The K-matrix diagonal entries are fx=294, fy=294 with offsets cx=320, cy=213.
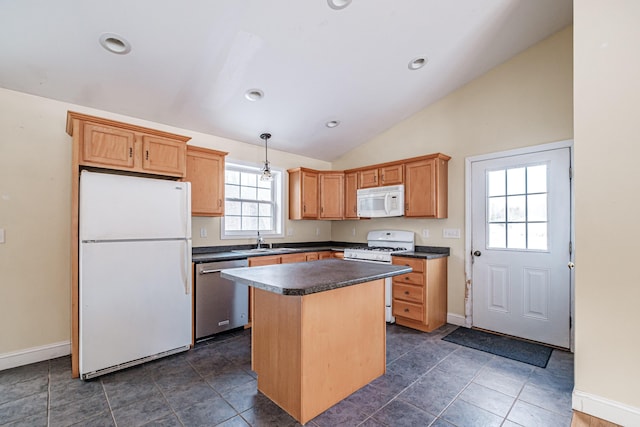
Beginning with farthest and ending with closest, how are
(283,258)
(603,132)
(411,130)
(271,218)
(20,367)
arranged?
1. (271,218)
2. (411,130)
3. (283,258)
4. (20,367)
5. (603,132)

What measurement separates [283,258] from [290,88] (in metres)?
2.08

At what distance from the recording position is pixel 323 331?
6.42ft

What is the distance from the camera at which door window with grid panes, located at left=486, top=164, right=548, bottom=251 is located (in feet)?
10.4

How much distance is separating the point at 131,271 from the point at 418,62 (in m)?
3.47

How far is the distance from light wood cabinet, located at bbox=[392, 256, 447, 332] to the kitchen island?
4.33 feet

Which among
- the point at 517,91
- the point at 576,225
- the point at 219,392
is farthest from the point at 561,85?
the point at 219,392

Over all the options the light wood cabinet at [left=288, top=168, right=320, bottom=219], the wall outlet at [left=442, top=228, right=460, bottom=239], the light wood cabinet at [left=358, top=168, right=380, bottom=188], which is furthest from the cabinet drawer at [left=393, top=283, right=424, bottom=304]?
the light wood cabinet at [left=288, top=168, right=320, bottom=219]

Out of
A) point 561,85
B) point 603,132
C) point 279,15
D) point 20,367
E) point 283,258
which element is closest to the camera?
point 603,132

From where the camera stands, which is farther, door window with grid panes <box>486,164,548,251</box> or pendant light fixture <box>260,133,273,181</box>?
pendant light fixture <box>260,133,273,181</box>

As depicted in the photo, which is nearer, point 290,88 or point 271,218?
point 290,88

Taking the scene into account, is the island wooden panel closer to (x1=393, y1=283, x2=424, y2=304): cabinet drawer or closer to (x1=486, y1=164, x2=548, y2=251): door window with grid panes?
(x1=393, y1=283, x2=424, y2=304): cabinet drawer

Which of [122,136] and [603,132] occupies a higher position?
[122,136]

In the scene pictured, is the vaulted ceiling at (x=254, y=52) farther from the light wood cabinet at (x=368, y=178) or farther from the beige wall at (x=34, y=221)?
the light wood cabinet at (x=368, y=178)

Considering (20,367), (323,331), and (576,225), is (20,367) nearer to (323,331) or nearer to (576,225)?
(323,331)
